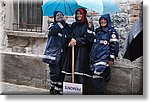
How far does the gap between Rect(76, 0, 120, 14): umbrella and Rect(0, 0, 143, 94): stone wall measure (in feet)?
0.18

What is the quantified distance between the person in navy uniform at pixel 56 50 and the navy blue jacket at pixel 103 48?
0.34m

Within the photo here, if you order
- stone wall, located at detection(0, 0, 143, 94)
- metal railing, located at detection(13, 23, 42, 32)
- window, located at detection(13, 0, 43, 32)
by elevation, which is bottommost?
stone wall, located at detection(0, 0, 143, 94)

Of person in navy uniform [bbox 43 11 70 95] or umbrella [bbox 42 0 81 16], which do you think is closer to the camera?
umbrella [bbox 42 0 81 16]

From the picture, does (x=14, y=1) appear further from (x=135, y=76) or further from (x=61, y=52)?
(x=135, y=76)

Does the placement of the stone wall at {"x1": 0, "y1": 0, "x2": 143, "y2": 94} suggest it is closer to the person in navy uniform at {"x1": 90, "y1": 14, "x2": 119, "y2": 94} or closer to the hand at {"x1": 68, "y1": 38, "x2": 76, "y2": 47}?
the person in navy uniform at {"x1": 90, "y1": 14, "x2": 119, "y2": 94}

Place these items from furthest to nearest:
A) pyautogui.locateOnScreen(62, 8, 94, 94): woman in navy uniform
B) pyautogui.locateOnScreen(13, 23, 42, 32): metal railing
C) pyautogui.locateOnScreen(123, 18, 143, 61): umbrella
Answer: pyautogui.locateOnScreen(13, 23, 42, 32): metal railing, pyautogui.locateOnScreen(62, 8, 94, 94): woman in navy uniform, pyautogui.locateOnScreen(123, 18, 143, 61): umbrella

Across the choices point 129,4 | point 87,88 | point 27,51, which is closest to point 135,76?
point 87,88

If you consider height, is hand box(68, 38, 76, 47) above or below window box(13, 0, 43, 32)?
below

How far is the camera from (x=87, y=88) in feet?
10.4

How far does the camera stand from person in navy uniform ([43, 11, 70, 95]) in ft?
10.5

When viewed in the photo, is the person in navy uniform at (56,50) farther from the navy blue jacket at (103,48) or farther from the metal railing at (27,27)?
the navy blue jacket at (103,48)

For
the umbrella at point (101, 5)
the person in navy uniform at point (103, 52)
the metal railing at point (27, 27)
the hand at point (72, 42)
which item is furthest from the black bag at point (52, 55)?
the umbrella at point (101, 5)

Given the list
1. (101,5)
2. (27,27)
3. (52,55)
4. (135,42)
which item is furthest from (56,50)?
(135,42)

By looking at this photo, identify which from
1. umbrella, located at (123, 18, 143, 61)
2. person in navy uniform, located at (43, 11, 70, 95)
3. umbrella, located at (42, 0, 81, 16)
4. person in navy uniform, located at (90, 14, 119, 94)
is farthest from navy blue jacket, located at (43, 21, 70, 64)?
umbrella, located at (123, 18, 143, 61)
